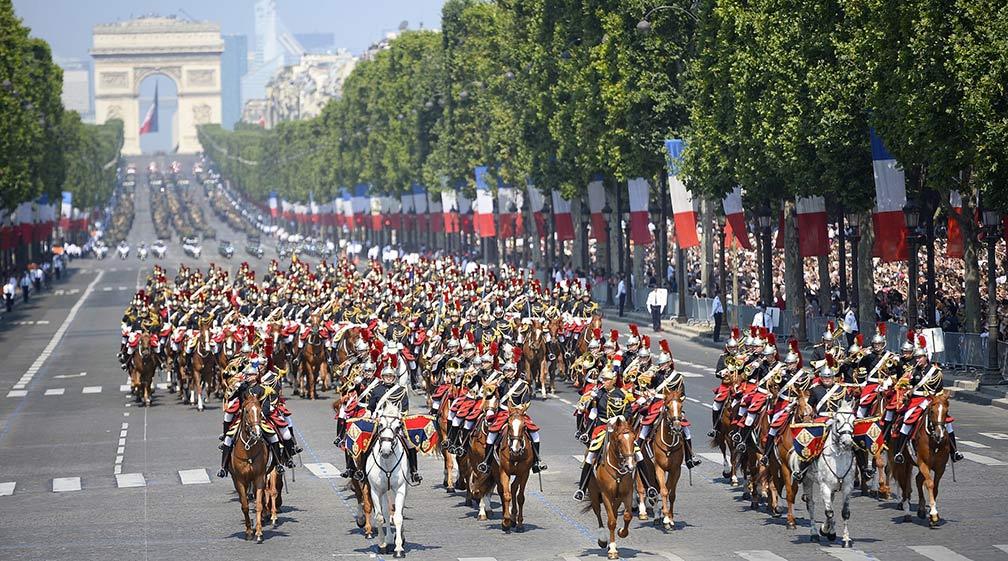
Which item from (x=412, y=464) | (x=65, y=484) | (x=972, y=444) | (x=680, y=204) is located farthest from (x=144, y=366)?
(x=680, y=204)

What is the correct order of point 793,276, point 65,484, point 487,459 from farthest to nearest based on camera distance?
point 793,276 → point 65,484 → point 487,459

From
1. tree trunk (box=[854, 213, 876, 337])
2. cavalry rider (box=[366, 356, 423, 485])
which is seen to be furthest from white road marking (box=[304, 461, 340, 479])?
tree trunk (box=[854, 213, 876, 337])

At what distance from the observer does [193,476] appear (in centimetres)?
3719

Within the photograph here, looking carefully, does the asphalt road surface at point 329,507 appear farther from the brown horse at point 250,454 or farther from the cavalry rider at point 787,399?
the cavalry rider at point 787,399

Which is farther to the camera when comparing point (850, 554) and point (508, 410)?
point (508, 410)

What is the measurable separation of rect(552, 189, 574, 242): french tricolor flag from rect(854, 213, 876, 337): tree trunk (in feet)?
132

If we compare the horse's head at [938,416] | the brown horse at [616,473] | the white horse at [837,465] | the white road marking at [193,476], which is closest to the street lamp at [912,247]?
the white road marking at [193,476]

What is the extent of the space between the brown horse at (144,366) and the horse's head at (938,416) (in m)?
27.2

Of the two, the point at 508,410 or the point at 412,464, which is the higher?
the point at 508,410

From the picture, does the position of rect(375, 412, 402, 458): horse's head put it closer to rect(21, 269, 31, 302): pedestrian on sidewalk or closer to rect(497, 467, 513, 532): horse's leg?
rect(497, 467, 513, 532): horse's leg

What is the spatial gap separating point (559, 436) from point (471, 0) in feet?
290

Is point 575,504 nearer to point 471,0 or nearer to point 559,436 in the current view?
point 559,436

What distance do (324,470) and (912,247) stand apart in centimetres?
2188

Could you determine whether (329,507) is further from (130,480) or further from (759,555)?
(759,555)
